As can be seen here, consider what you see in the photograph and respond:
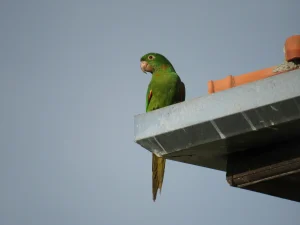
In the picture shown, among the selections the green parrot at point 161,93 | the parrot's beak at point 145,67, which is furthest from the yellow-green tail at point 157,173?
the parrot's beak at point 145,67

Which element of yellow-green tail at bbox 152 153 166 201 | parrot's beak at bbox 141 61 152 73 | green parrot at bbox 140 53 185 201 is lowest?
yellow-green tail at bbox 152 153 166 201

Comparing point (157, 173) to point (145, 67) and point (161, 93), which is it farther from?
point (145, 67)

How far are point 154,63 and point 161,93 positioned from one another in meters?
0.83

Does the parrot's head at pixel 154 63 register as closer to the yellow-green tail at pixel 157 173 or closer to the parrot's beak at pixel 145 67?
the parrot's beak at pixel 145 67

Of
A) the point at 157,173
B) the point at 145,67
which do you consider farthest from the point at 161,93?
the point at 145,67

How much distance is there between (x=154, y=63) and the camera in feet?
19.4

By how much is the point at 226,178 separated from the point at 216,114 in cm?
49

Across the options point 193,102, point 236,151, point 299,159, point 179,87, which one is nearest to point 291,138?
point 299,159

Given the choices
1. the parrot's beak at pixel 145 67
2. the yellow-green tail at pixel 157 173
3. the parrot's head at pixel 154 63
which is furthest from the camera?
the parrot's beak at pixel 145 67

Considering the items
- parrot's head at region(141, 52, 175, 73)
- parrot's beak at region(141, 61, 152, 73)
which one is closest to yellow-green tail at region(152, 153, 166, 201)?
parrot's head at region(141, 52, 175, 73)

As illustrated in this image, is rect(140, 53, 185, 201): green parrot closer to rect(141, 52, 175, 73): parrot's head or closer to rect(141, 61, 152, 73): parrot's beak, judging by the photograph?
rect(141, 52, 175, 73): parrot's head

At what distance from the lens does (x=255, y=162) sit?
2762 millimetres

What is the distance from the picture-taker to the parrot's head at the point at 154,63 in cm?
575

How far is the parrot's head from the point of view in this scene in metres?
5.75
